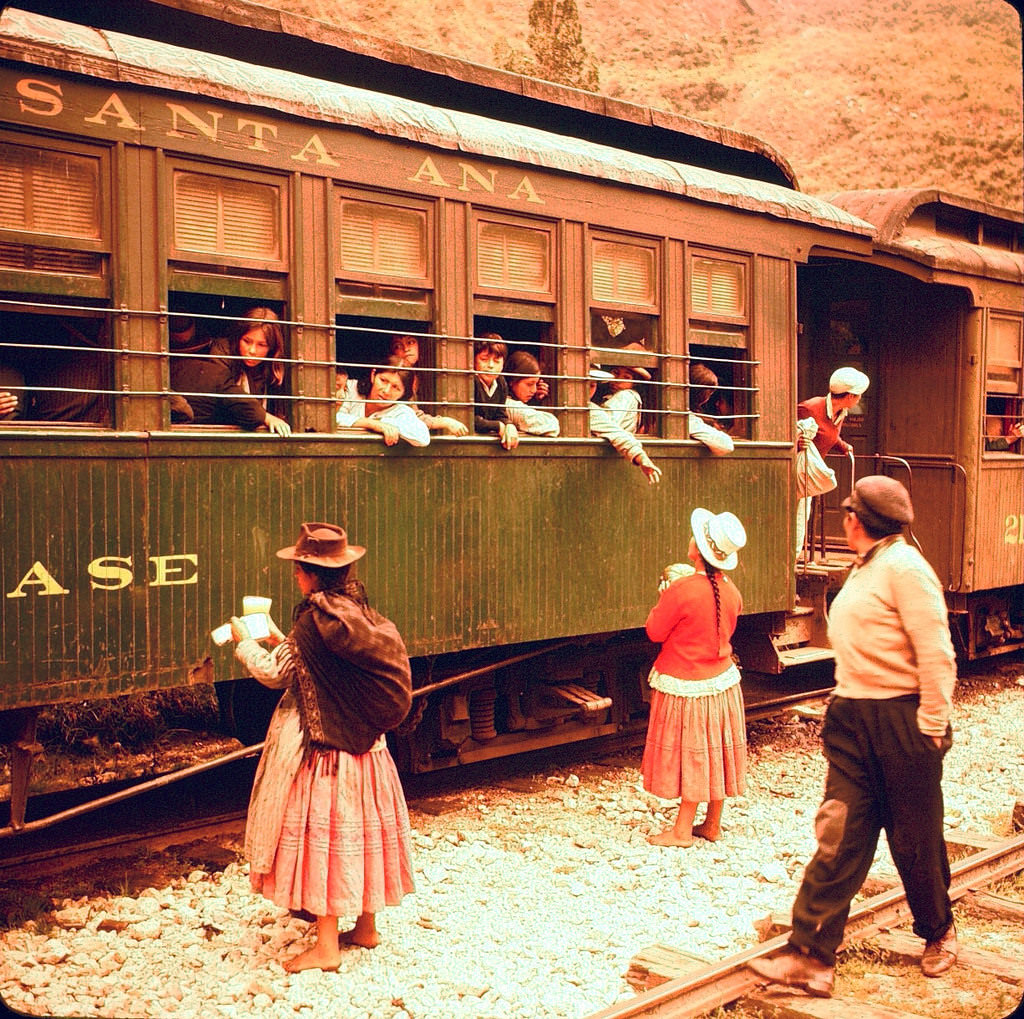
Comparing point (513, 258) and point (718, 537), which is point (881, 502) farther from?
point (513, 258)

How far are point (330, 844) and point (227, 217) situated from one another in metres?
2.89

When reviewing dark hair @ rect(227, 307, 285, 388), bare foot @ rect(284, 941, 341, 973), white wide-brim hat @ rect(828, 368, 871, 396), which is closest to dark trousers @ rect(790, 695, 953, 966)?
bare foot @ rect(284, 941, 341, 973)

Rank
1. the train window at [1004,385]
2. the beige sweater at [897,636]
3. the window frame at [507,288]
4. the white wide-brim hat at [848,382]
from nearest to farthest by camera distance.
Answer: the beige sweater at [897,636] < the window frame at [507,288] < the white wide-brim hat at [848,382] < the train window at [1004,385]

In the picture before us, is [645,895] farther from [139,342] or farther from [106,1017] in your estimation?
[139,342]

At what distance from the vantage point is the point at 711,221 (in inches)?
308

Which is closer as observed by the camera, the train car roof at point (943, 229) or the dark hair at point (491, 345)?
the dark hair at point (491, 345)

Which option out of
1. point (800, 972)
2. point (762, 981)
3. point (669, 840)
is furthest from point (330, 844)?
point (669, 840)

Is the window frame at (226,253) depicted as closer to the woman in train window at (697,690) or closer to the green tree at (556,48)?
the woman in train window at (697,690)

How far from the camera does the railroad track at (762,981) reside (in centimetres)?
393

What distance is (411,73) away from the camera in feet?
22.5

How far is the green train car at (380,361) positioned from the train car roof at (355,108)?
0.06 ft

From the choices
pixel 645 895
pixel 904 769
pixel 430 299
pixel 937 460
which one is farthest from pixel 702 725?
pixel 937 460

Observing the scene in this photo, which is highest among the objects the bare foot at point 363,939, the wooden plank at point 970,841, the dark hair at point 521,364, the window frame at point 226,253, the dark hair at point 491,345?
the window frame at point 226,253

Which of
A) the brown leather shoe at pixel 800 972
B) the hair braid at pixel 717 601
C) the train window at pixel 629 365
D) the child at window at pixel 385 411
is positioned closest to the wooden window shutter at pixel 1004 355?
the train window at pixel 629 365
